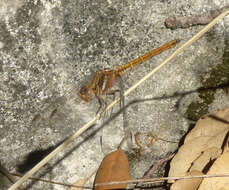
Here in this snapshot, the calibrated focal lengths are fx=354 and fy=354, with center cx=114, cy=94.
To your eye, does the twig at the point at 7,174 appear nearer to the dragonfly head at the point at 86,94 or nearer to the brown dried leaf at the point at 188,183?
the dragonfly head at the point at 86,94

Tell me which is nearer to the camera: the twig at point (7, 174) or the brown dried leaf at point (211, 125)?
the brown dried leaf at point (211, 125)

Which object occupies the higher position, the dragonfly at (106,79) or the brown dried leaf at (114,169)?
the dragonfly at (106,79)

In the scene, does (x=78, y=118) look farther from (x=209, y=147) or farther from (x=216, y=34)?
(x=216, y=34)

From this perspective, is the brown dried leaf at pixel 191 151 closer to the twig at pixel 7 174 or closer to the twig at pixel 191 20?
the twig at pixel 191 20

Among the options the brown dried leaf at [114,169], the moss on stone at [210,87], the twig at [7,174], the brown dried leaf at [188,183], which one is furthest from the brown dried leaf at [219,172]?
the twig at [7,174]

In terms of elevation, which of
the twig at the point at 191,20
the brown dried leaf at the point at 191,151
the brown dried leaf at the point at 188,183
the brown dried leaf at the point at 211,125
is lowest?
the brown dried leaf at the point at 188,183

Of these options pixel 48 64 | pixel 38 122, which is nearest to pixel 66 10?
pixel 48 64
